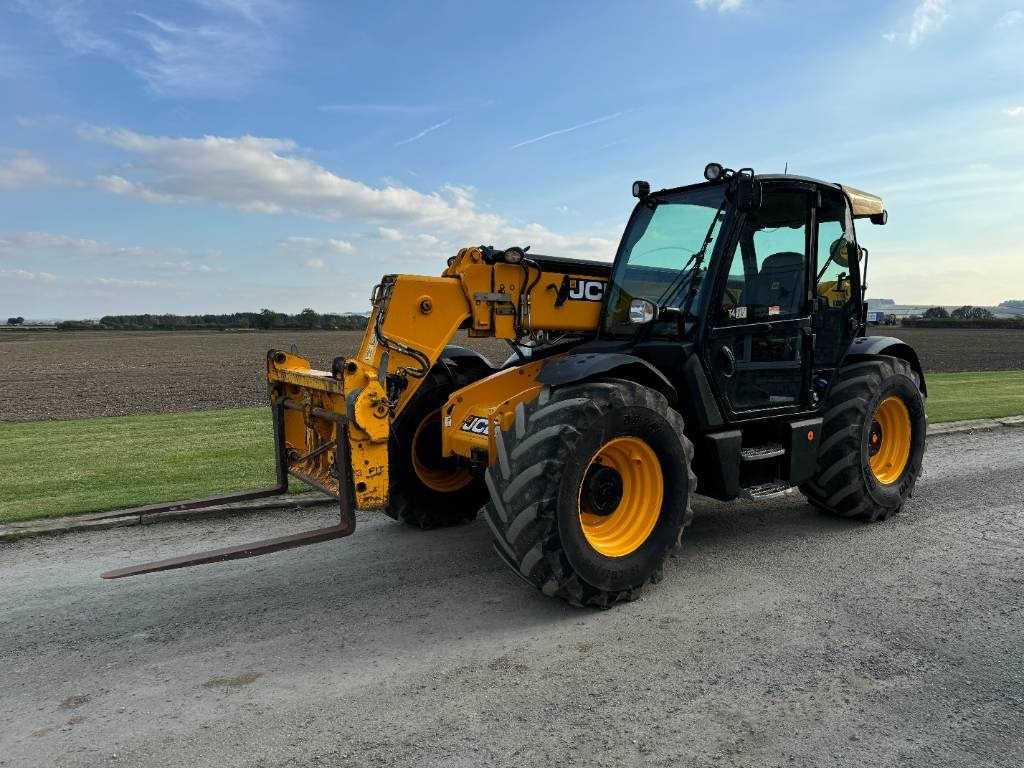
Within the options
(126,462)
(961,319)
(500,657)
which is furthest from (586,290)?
(961,319)

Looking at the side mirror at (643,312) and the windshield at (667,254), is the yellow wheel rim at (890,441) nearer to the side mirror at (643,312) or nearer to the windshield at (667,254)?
the windshield at (667,254)

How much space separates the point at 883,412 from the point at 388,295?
460cm

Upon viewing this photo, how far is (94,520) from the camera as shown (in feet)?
19.4

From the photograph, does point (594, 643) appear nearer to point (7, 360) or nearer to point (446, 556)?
point (446, 556)

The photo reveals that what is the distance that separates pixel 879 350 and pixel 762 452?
179 centimetres

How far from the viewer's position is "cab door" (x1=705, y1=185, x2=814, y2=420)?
5.19 metres

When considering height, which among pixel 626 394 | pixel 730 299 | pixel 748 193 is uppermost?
pixel 748 193

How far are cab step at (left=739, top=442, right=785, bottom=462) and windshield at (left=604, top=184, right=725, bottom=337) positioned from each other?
3.48ft

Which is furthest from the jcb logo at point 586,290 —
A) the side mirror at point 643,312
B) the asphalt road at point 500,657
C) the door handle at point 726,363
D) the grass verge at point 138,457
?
the grass verge at point 138,457

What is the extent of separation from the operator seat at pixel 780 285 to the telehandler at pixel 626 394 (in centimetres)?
2

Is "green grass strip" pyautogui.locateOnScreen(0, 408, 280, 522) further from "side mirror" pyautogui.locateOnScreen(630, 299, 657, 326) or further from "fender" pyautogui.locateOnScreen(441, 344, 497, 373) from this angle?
"side mirror" pyautogui.locateOnScreen(630, 299, 657, 326)

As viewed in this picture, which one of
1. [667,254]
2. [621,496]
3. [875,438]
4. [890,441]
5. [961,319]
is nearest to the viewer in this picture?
[621,496]

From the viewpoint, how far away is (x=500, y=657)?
12.3 ft

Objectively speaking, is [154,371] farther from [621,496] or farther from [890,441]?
[890,441]
